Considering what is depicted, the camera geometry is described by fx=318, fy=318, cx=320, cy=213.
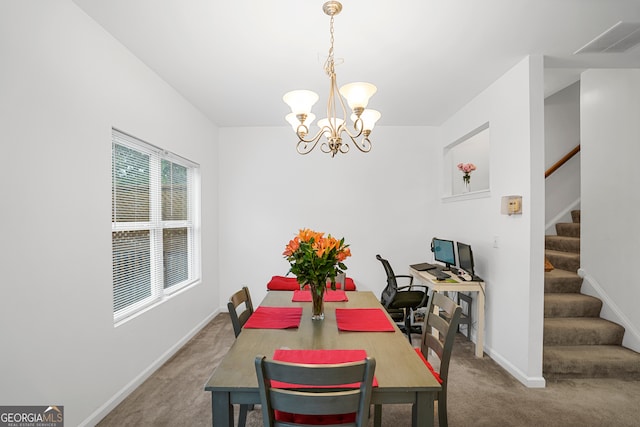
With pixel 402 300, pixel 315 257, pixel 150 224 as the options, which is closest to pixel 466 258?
pixel 402 300

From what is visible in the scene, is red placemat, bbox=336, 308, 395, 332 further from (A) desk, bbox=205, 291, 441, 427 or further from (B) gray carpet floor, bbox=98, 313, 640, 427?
(B) gray carpet floor, bbox=98, 313, 640, 427

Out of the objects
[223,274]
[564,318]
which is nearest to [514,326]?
[564,318]

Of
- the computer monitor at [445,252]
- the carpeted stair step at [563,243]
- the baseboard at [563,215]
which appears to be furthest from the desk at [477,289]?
the baseboard at [563,215]

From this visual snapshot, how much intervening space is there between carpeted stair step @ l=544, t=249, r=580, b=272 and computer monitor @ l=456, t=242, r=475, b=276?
1.39 metres

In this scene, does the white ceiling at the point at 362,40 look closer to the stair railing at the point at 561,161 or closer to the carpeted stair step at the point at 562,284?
the stair railing at the point at 561,161

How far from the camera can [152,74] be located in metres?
2.97

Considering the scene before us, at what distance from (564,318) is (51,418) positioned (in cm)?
440

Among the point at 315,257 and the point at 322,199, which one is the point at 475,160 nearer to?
the point at 322,199

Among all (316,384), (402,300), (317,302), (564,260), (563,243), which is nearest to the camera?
(316,384)

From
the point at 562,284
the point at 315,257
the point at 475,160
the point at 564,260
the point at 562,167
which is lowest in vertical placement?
the point at 562,284

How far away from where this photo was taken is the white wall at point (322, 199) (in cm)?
489

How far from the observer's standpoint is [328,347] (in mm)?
1609

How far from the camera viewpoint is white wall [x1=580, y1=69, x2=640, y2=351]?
3.12 m

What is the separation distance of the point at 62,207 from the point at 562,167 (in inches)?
235
